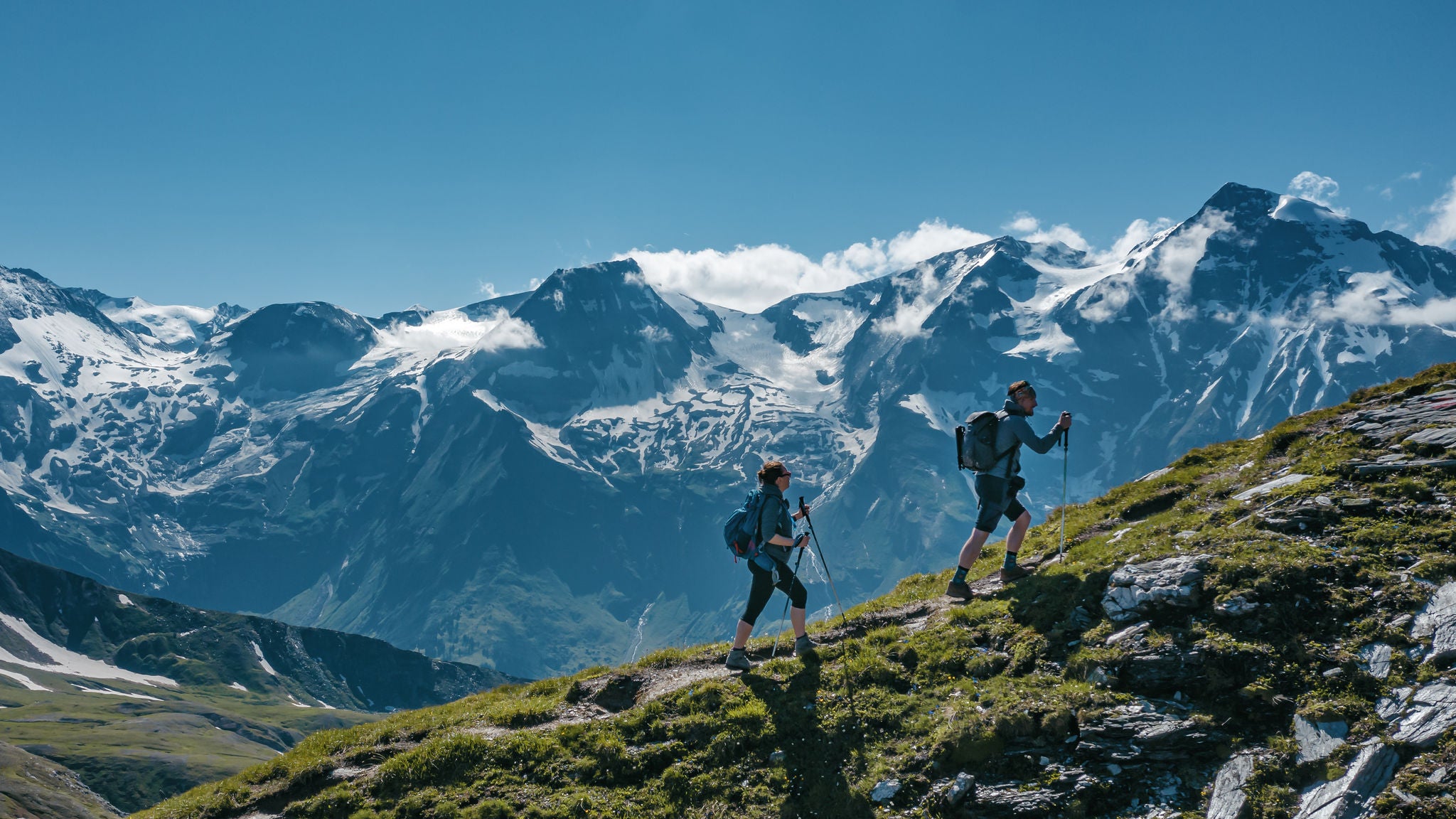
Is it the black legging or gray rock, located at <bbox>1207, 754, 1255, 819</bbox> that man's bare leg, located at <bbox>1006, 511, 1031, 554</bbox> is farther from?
gray rock, located at <bbox>1207, 754, 1255, 819</bbox>

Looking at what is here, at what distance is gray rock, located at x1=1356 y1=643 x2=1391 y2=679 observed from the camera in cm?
1257

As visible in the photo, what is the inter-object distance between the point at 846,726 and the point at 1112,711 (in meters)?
4.46

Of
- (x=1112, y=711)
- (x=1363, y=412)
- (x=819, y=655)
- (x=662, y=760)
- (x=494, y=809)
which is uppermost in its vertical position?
(x=1363, y=412)

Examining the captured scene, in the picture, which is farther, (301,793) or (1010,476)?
(1010,476)

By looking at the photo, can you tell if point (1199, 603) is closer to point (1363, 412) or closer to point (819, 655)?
point (819, 655)

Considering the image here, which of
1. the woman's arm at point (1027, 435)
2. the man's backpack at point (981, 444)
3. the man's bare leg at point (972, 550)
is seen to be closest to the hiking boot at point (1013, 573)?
the man's bare leg at point (972, 550)

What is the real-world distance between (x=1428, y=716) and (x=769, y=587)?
411 inches

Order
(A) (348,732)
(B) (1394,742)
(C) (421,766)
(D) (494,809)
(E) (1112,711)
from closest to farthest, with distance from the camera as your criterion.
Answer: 1. (B) (1394,742)
2. (E) (1112,711)
3. (D) (494,809)
4. (C) (421,766)
5. (A) (348,732)

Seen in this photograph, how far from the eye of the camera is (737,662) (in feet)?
60.8

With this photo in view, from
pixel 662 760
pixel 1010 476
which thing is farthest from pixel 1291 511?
pixel 662 760

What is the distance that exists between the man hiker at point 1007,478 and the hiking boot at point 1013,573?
0.12 metres

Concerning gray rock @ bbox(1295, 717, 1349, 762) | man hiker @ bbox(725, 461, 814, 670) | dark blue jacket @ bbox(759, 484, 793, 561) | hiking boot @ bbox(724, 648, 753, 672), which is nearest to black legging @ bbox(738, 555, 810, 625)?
man hiker @ bbox(725, 461, 814, 670)

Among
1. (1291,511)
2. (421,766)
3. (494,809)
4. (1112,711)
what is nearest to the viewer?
(1112,711)

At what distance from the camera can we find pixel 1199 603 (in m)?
15.1
